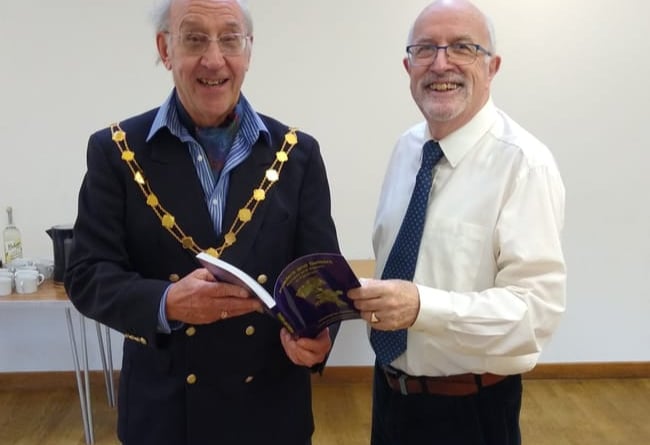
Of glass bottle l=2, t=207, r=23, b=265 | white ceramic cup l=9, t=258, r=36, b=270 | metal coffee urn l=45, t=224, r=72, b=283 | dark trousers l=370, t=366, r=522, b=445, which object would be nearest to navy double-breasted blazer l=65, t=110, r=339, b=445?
dark trousers l=370, t=366, r=522, b=445

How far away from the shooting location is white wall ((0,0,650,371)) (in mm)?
3203

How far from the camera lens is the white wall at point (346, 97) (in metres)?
3.20

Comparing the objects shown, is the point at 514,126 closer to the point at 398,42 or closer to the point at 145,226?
the point at 145,226

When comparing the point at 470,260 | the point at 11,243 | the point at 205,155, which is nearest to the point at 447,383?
the point at 470,260

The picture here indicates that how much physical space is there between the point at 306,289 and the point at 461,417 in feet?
2.26

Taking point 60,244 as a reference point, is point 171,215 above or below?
above

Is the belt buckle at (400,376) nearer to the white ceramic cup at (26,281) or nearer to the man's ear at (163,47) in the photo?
the man's ear at (163,47)

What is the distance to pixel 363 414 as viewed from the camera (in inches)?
126

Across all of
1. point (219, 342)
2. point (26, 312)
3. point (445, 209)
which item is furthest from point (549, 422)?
point (26, 312)

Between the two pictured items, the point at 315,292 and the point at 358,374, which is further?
the point at 358,374

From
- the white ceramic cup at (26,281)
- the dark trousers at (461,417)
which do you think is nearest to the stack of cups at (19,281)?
the white ceramic cup at (26,281)

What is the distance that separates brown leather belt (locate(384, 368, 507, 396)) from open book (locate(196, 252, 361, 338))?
436 millimetres

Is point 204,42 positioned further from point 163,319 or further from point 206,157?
point 163,319

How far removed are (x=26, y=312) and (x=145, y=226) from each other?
2.57 metres
